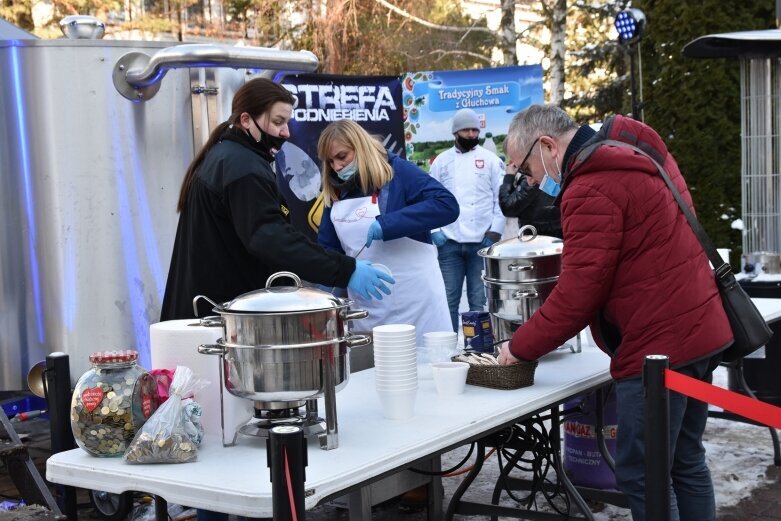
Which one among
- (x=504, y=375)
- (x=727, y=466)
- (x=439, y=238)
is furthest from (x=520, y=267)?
(x=439, y=238)

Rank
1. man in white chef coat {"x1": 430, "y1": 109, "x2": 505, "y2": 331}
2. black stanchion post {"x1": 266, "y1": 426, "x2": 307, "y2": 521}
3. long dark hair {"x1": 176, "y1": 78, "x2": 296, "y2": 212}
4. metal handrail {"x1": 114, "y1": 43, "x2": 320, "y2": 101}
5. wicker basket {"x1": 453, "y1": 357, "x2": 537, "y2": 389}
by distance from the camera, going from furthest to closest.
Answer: man in white chef coat {"x1": 430, "y1": 109, "x2": 505, "y2": 331} → metal handrail {"x1": 114, "y1": 43, "x2": 320, "y2": 101} → long dark hair {"x1": 176, "y1": 78, "x2": 296, "y2": 212} → wicker basket {"x1": 453, "y1": 357, "x2": 537, "y2": 389} → black stanchion post {"x1": 266, "y1": 426, "x2": 307, "y2": 521}

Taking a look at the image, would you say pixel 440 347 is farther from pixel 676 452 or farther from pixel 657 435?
pixel 657 435

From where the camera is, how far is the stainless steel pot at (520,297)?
3.02m

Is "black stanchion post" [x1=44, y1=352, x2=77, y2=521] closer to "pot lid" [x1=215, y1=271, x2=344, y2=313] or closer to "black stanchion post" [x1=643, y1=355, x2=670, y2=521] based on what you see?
"pot lid" [x1=215, y1=271, x2=344, y2=313]

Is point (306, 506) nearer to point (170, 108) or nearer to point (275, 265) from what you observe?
point (275, 265)

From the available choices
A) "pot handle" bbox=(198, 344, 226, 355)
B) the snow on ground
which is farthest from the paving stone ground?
"pot handle" bbox=(198, 344, 226, 355)

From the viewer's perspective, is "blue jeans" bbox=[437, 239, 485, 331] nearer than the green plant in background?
Yes

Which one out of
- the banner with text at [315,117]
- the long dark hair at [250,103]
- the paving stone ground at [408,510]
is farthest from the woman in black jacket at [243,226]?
the banner with text at [315,117]

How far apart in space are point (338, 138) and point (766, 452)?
2.85 meters

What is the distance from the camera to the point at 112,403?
6.97 feet

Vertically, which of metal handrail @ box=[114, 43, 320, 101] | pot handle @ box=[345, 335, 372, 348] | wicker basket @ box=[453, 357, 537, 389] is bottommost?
wicker basket @ box=[453, 357, 537, 389]

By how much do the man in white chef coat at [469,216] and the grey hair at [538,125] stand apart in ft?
12.4

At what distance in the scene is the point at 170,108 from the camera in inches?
156

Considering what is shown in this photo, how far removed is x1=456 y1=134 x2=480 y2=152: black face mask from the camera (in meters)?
6.98
